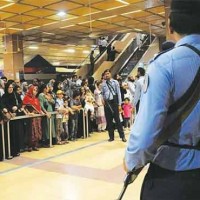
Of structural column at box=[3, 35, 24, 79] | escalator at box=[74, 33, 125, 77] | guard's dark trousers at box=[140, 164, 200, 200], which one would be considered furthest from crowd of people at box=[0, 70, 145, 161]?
escalator at box=[74, 33, 125, 77]

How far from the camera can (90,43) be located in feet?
49.7

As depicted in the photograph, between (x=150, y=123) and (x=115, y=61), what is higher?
(x=115, y=61)

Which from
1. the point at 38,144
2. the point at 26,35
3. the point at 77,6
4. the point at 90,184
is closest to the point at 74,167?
the point at 90,184

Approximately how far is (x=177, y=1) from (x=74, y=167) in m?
4.04

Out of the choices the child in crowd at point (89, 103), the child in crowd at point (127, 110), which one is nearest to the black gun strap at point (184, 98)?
the child in crowd at point (89, 103)

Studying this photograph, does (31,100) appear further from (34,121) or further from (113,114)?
(113,114)

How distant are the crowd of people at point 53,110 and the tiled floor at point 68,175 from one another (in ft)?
1.05

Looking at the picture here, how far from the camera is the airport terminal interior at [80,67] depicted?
12.9 ft

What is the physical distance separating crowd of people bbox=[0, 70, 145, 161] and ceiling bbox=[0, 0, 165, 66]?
2158 mm

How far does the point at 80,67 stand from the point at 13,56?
409 cm

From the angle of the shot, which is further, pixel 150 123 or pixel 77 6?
pixel 77 6

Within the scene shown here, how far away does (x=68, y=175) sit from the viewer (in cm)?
440

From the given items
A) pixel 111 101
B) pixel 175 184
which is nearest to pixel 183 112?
pixel 175 184

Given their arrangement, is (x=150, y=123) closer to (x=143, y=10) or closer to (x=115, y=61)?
(x=143, y=10)
